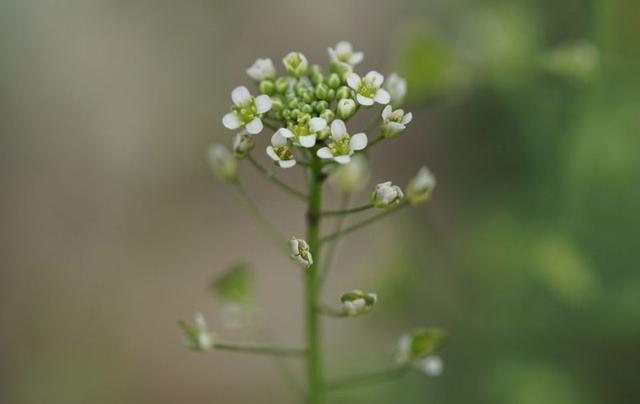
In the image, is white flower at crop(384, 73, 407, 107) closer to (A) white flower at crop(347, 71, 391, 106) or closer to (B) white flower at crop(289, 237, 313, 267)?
(A) white flower at crop(347, 71, 391, 106)

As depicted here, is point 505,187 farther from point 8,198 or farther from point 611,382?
point 8,198

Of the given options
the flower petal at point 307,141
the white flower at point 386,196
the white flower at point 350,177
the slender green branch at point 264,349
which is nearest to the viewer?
the flower petal at point 307,141

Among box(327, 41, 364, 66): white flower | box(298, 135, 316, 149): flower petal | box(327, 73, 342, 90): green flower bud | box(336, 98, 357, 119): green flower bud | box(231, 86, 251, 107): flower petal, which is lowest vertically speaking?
box(298, 135, 316, 149): flower petal

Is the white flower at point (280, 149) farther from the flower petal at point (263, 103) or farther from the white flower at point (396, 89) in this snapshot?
the white flower at point (396, 89)

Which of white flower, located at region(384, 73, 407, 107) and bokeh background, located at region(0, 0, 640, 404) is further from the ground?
white flower, located at region(384, 73, 407, 107)

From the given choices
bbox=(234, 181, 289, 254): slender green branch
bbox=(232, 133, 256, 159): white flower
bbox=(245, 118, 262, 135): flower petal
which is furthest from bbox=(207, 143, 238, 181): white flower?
bbox=(245, 118, 262, 135): flower petal

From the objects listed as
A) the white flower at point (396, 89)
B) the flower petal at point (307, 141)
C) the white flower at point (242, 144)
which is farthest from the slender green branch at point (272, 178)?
the white flower at point (396, 89)

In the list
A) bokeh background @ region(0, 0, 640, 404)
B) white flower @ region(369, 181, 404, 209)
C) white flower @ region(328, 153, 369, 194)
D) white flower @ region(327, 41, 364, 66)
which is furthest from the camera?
bokeh background @ region(0, 0, 640, 404)
